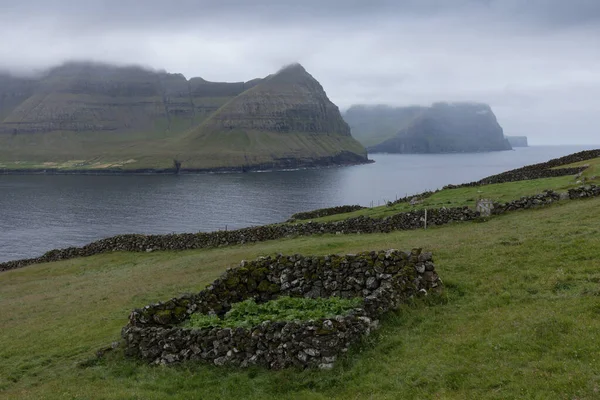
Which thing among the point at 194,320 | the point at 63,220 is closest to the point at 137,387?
the point at 194,320

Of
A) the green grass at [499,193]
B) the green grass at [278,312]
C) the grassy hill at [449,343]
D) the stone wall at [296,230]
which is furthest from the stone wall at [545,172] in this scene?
the green grass at [278,312]

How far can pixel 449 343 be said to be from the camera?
14.1 meters

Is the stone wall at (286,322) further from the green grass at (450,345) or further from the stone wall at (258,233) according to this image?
the stone wall at (258,233)

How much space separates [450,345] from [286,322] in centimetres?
532

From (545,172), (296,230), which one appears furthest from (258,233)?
(545,172)

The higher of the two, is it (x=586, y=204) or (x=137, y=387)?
(x=586, y=204)

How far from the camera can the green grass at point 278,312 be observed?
1629 centimetres

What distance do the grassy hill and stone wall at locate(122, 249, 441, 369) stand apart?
0.51 metres

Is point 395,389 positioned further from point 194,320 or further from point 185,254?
point 185,254

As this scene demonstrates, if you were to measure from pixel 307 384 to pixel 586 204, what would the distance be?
2750 cm

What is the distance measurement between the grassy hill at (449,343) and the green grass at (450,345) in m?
0.04

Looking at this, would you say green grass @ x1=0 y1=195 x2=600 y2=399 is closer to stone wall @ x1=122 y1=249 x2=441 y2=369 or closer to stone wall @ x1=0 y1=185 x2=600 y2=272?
stone wall @ x1=122 y1=249 x2=441 y2=369

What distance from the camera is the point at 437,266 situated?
2247cm

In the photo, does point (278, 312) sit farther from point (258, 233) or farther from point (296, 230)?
point (258, 233)
